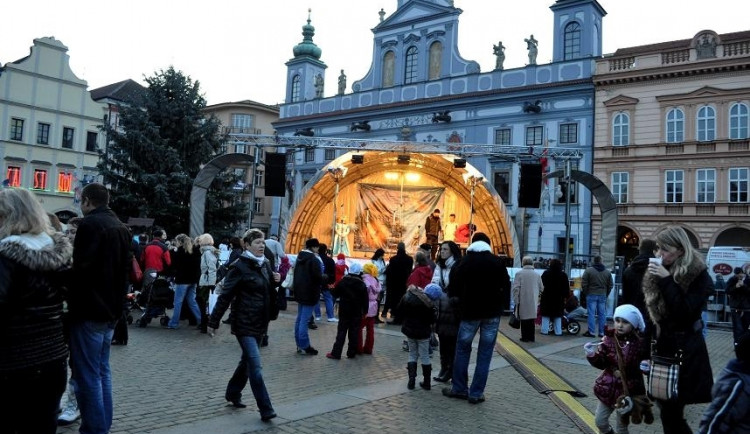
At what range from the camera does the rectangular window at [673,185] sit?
30594mm

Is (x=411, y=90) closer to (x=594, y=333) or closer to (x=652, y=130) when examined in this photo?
(x=652, y=130)

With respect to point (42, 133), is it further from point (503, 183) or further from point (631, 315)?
point (631, 315)

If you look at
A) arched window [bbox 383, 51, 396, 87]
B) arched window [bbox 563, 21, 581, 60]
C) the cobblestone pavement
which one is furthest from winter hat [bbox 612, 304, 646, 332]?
arched window [bbox 383, 51, 396, 87]

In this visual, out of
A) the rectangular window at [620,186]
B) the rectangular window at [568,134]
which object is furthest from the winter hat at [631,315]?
the rectangular window at [568,134]

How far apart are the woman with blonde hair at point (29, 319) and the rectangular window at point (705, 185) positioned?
105ft

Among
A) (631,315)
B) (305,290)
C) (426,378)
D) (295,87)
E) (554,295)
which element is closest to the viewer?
(631,315)

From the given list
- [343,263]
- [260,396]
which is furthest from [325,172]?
[260,396]

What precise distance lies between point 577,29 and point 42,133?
116 feet

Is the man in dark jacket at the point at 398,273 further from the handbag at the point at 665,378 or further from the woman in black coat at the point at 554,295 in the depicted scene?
the handbag at the point at 665,378

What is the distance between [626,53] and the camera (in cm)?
3228

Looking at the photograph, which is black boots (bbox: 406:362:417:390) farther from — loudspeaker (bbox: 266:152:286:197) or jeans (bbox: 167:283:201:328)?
loudspeaker (bbox: 266:152:286:197)

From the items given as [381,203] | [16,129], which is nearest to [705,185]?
[381,203]

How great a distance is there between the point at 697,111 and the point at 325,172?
19.9 m

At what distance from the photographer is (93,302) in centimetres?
436
